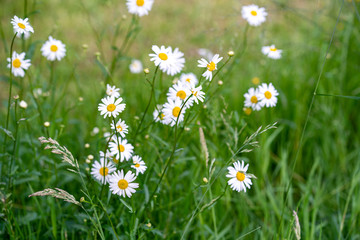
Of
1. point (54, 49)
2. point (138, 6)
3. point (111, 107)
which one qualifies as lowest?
point (111, 107)

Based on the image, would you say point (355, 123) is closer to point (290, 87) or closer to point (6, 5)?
point (290, 87)

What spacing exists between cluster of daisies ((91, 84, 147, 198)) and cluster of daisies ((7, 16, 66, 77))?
0.36 m

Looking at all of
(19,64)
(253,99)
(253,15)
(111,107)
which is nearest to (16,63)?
(19,64)

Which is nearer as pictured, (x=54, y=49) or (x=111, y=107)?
(x=111, y=107)

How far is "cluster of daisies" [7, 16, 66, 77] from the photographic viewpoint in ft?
4.26

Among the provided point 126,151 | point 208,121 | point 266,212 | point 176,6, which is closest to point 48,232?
point 126,151

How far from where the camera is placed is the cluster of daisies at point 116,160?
125cm

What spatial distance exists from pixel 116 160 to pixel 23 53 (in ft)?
2.17

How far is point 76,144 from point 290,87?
149cm

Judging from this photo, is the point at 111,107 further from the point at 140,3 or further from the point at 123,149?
the point at 140,3

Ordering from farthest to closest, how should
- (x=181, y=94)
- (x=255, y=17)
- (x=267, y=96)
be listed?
1. (x=255, y=17)
2. (x=267, y=96)
3. (x=181, y=94)

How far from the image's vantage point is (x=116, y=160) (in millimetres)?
1404

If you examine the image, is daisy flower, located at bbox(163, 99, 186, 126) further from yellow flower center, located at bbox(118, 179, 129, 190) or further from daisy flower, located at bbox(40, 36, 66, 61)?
daisy flower, located at bbox(40, 36, 66, 61)

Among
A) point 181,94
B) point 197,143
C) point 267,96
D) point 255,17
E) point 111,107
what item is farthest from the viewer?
point 197,143
